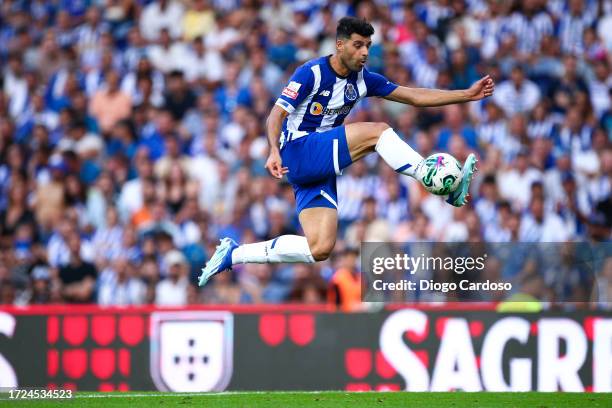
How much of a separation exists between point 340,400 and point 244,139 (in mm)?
6910

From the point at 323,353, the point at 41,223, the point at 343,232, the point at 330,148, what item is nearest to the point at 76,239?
the point at 41,223

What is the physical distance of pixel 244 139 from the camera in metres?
16.2

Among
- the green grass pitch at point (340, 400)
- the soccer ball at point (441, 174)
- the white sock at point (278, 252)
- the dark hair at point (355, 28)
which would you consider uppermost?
the dark hair at point (355, 28)

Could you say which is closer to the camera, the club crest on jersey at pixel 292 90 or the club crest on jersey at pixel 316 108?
the club crest on jersey at pixel 292 90

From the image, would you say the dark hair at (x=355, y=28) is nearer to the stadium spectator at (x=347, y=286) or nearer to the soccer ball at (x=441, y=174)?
the soccer ball at (x=441, y=174)

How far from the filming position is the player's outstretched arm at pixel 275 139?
8648mm

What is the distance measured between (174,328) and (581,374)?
13.5 ft

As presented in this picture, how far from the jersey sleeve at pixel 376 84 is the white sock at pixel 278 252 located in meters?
1.35

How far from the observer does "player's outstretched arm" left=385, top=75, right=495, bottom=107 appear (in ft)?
31.5

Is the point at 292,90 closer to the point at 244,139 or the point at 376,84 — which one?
the point at 376,84

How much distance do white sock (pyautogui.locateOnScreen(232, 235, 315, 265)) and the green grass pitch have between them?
1152 mm

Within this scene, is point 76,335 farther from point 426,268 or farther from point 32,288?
point 426,268

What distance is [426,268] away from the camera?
40.4 feet

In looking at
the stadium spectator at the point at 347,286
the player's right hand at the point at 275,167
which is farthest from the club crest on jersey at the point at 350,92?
the stadium spectator at the point at 347,286
